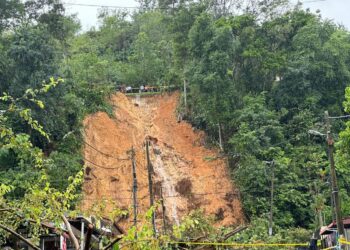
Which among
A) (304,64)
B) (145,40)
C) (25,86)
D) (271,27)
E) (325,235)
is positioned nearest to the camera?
(325,235)

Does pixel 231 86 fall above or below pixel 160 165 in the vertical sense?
above

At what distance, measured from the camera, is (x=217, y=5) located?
181 feet

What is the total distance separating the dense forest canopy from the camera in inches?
1378

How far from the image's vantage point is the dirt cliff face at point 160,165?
38906 mm

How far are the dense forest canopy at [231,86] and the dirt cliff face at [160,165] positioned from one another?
1443 mm

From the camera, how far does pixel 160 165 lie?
43.4 meters

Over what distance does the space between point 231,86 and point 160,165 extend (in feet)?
26.7

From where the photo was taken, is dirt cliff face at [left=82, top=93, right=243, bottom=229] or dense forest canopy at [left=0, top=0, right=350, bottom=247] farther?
dirt cliff face at [left=82, top=93, right=243, bottom=229]

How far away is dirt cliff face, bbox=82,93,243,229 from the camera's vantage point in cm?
3891

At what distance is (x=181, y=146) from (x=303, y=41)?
13.2m

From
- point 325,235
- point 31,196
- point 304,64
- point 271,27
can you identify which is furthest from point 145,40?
point 31,196

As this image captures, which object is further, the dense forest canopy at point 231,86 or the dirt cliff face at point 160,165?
the dirt cliff face at point 160,165

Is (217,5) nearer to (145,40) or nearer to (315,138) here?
(145,40)

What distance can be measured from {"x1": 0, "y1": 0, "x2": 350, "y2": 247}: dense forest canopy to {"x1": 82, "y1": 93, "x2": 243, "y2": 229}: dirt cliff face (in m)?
1.44
